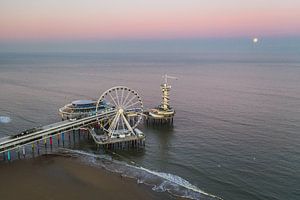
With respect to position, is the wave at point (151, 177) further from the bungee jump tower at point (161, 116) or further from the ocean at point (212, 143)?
the bungee jump tower at point (161, 116)

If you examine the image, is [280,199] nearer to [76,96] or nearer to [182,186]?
[182,186]

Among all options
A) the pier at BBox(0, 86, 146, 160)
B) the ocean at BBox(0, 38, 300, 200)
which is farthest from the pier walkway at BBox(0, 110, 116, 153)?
the ocean at BBox(0, 38, 300, 200)

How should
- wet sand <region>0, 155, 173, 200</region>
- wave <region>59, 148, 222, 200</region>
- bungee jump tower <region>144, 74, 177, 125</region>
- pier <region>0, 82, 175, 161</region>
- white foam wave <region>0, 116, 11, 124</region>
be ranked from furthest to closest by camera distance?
bungee jump tower <region>144, 74, 177, 125</region>
white foam wave <region>0, 116, 11, 124</region>
pier <region>0, 82, 175, 161</region>
wave <region>59, 148, 222, 200</region>
wet sand <region>0, 155, 173, 200</region>

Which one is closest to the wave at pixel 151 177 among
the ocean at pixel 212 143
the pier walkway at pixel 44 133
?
the ocean at pixel 212 143

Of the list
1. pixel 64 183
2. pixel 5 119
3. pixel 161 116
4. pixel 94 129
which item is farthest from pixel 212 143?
pixel 5 119

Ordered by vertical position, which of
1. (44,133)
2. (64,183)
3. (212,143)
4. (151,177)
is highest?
(44,133)

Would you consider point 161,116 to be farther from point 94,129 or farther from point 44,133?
point 44,133

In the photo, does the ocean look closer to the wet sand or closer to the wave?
the wave
